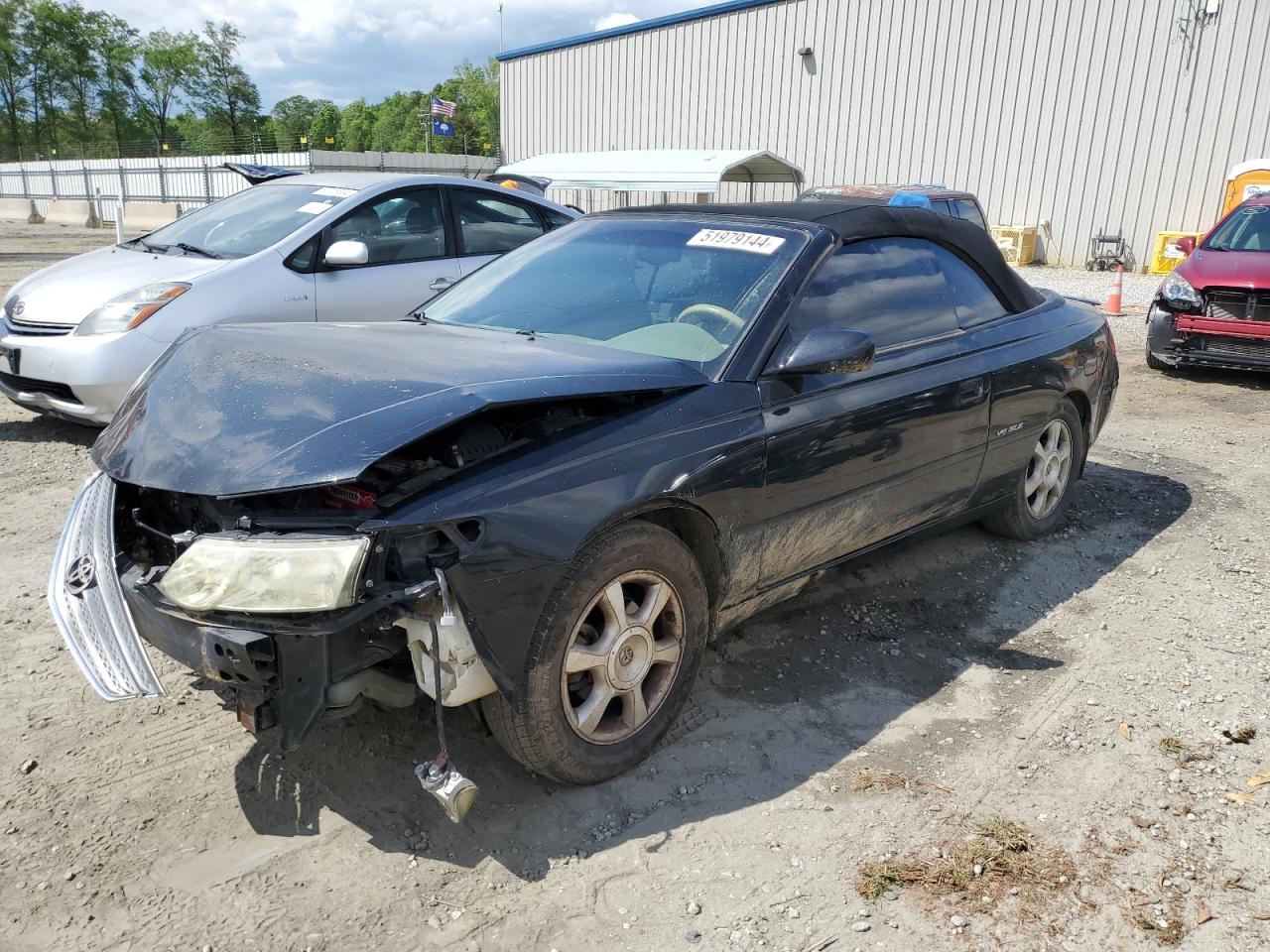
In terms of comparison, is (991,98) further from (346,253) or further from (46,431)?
(46,431)

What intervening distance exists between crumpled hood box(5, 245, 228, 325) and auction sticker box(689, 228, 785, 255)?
11.9 feet

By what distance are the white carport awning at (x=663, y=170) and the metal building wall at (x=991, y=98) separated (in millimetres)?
3462

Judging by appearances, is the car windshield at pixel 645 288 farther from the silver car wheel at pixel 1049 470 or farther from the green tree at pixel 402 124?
the green tree at pixel 402 124

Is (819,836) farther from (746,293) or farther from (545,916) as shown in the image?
(746,293)

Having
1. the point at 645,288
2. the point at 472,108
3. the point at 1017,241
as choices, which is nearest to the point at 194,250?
the point at 645,288

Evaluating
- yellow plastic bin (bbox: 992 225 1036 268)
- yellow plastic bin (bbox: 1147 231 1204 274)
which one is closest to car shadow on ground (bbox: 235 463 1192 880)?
yellow plastic bin (bbox: 1147 231 1204 274)

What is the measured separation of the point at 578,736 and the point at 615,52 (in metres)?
28.9

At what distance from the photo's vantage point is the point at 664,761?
301 centimetres

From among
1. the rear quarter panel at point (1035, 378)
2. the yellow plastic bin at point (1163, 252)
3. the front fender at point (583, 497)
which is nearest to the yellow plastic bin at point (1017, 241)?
the yellow plastic bin at point (1163, 252)

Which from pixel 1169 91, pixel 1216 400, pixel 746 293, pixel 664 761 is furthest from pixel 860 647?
pixel 1169 91

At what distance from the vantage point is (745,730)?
10.5 ft

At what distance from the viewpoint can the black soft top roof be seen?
3684 mm

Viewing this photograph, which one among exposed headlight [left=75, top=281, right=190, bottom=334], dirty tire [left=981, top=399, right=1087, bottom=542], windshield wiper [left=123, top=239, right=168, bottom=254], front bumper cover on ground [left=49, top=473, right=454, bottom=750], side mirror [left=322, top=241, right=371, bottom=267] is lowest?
dirty tire [left=981, top=399, right=1087, bottom=542]

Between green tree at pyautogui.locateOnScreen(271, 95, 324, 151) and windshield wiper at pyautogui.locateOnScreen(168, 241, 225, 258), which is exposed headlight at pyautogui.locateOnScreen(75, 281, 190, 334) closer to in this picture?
windshield wiper at pyautogui.locateOnScreen(168, 241, 225, 258)
